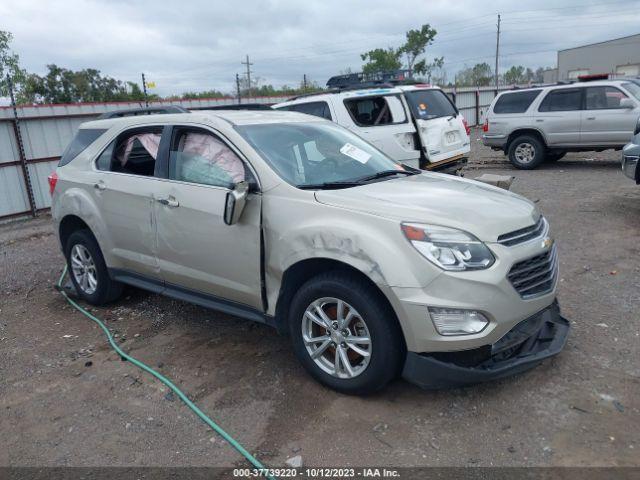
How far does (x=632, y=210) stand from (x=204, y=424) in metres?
7.25

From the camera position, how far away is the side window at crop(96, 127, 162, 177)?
4477 mm

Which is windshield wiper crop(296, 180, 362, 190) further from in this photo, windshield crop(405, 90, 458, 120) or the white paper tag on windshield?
windshield crop(405, 90, 458, 120)

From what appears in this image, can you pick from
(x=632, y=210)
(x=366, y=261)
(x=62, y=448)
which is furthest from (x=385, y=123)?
(x=62, y=448)

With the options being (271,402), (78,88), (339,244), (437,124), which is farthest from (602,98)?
(78,88)

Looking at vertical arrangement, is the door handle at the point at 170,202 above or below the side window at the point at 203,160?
below

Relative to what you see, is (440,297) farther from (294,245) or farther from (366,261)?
(294,245)

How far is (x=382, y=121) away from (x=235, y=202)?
5904mm

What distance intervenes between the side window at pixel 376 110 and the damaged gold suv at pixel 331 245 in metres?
4.40

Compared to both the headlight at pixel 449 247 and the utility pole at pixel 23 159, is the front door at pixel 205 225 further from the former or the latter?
the utility pole at pixel 23 159

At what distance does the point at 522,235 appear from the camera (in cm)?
326

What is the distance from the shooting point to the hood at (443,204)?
3.13m

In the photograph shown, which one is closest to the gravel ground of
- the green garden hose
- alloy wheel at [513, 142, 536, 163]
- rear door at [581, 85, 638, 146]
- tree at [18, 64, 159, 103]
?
the green garden hose

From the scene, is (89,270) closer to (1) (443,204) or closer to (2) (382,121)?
(1) (443,204)

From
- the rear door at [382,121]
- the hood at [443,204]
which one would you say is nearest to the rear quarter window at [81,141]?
the hood at [443,204]
